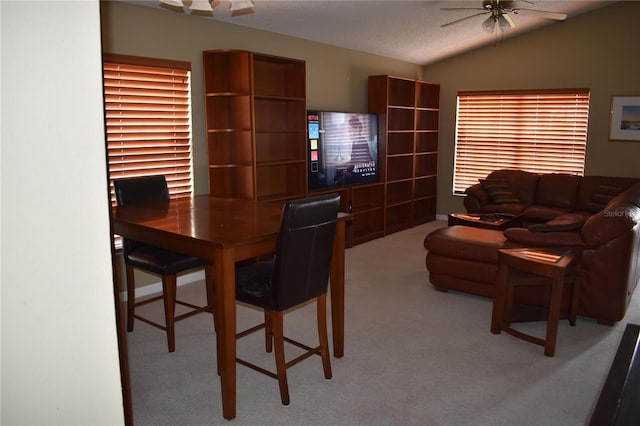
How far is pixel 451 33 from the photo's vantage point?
20.4 ft

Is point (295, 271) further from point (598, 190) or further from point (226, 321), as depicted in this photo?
point (598, 190)

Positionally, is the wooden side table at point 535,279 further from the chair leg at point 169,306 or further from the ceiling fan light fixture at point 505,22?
the ceiling fan light fixture at point 505,22

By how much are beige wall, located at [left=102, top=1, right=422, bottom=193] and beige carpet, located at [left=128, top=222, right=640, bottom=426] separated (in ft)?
6.36

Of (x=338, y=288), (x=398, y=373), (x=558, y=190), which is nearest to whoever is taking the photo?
(x=398, y=373)

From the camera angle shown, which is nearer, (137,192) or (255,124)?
(137,192)

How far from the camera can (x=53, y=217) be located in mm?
755

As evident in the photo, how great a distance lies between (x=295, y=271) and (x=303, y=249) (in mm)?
119

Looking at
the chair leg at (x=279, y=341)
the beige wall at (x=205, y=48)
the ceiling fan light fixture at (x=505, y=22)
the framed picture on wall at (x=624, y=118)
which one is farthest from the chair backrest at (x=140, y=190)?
Result: the framed picture on wall at (x=624, y=118)

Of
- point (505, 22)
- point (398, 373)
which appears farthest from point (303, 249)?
point (505, 22)

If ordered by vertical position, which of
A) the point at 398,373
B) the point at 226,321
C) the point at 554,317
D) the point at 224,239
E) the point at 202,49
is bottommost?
the point at 398,373

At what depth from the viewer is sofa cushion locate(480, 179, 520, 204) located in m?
6.40

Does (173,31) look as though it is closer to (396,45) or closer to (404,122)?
(396,45)

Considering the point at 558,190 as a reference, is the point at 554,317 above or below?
below

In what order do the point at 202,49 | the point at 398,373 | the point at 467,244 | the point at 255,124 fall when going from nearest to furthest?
the point at 398,373, the point at 467,244, the point at 202,49, the point at 255,124
